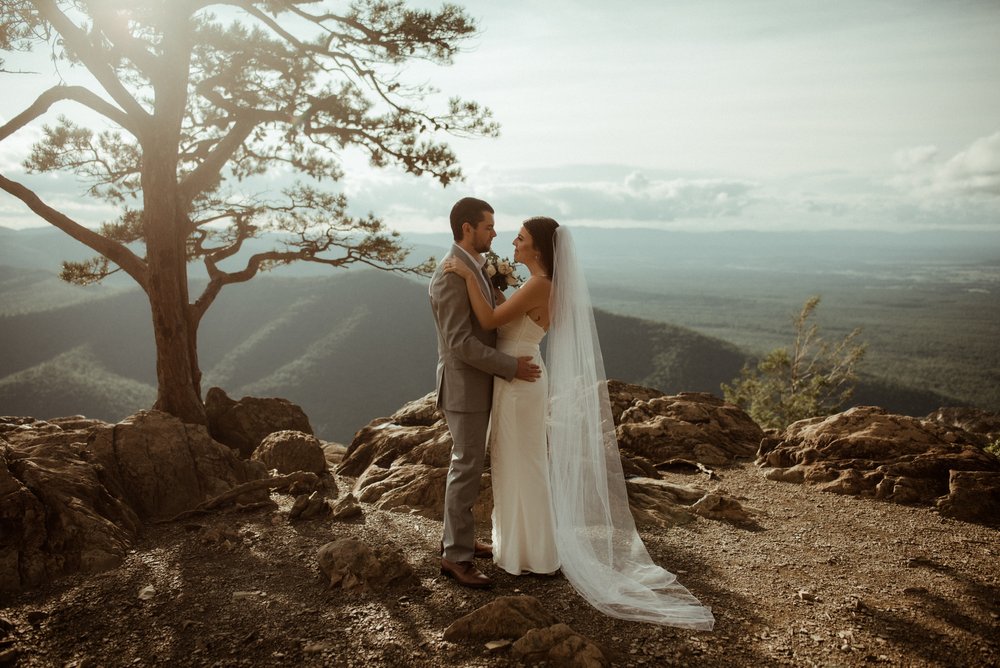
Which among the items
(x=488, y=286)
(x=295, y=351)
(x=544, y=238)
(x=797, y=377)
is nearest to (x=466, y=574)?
(x=488, y=286)

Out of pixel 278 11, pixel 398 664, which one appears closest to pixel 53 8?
pixel 278 11

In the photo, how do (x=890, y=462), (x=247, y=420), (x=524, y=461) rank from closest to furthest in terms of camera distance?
(x=524, y=461) < (x=890, y=462) < (x=247, y=420)

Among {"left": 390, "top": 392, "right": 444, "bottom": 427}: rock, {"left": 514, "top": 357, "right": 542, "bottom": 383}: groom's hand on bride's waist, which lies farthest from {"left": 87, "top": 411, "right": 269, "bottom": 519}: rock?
{"left": 514, "top": 357, "right": 542, "bottom": 383}: groom's hand on bride's waist

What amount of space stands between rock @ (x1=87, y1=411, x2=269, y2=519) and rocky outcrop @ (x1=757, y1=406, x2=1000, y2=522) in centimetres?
630

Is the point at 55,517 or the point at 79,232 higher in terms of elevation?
the point at 79,232

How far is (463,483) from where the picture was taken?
4.41 m

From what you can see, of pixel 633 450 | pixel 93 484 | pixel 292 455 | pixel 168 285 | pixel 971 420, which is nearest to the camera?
pixel 93 484

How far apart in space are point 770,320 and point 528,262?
134 meters

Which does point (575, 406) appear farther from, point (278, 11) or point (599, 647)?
point (278, 11)

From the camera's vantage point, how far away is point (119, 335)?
70312mm

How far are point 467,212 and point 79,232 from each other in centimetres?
713

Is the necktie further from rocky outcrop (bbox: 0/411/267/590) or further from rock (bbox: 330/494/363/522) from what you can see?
rocky outcrop (bbox: 0/411/267/590)

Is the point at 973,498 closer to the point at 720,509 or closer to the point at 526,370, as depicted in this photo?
the point at 720,509

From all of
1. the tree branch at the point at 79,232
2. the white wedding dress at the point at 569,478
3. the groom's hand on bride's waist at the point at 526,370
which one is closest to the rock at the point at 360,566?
the white wedding dress at the point at 569,478
